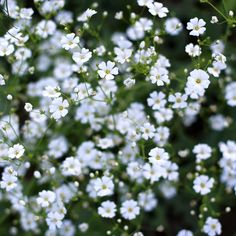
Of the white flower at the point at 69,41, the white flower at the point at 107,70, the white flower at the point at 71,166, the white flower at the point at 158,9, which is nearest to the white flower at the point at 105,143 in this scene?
the white flower at the point at 71,166

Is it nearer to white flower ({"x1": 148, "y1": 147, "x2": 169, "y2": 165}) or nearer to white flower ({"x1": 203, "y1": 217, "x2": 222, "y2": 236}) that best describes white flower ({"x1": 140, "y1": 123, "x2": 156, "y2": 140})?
white flower ({"x1": 148, "y1": 147, "x2": 169, "y2": 165})

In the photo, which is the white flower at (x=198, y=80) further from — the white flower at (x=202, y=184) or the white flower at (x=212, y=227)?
the white flower at (x=212, y=227)

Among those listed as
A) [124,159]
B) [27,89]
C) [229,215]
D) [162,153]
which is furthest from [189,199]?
[27,89]

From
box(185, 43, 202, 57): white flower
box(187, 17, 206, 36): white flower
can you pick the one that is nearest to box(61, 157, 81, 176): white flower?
box(185, 43, 202, 57): white flower

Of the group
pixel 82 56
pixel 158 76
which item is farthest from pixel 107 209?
pixel 82 56

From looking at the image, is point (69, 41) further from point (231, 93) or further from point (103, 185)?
point (231, 93)

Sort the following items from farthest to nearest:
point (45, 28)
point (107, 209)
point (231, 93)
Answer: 1. point (231, 93)
2. point (45, 28)
3. point (107, 209)

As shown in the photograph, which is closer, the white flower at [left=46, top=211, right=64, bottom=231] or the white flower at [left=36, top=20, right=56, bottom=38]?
the white flower at [left=46, top=211, right=64, bottom=231]
